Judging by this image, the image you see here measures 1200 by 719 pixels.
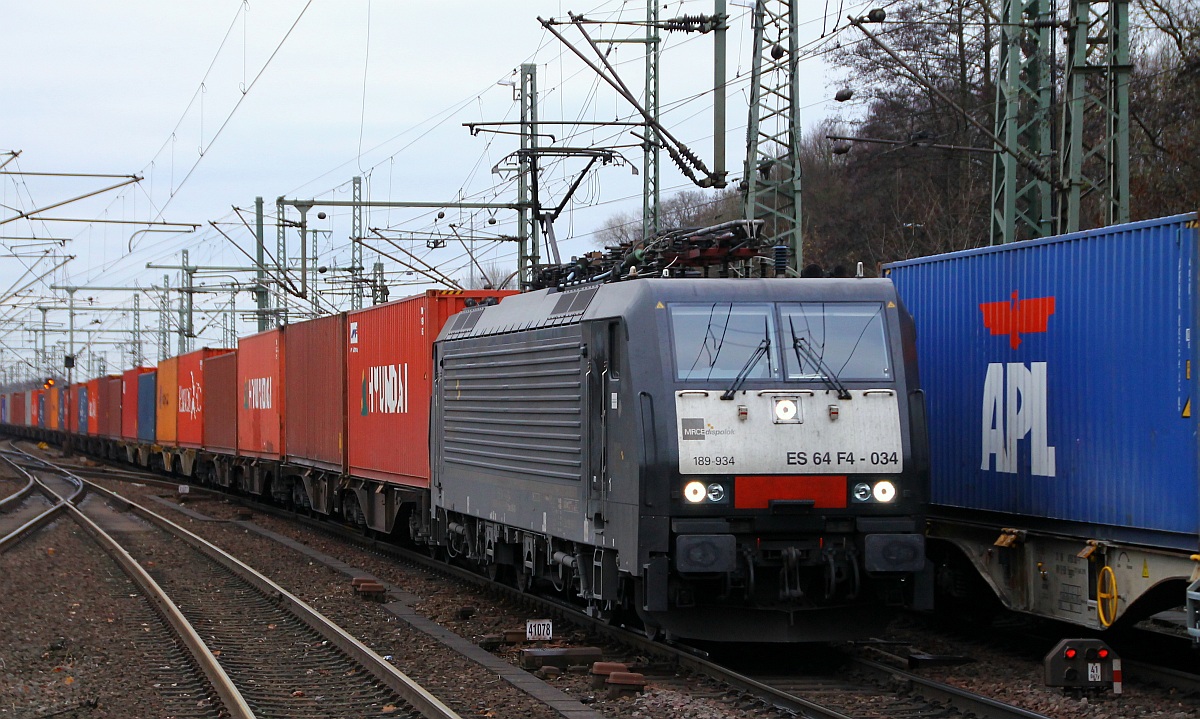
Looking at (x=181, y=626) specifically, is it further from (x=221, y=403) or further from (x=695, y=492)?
(x=221, y=403)

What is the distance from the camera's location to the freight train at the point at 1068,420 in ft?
30.5

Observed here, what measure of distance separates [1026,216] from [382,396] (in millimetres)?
9440

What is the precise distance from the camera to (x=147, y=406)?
1738 inches

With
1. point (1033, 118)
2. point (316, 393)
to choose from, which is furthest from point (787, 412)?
point (316, 393)

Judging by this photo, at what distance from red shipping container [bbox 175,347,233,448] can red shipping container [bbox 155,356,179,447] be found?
21 centimetres

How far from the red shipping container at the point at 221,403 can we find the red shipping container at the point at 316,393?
5392 mm

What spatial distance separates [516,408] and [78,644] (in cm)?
451

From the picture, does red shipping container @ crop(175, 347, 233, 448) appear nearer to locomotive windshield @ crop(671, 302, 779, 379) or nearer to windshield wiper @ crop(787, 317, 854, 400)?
locomotive windshield @ crop(671, 302, 779, 379)

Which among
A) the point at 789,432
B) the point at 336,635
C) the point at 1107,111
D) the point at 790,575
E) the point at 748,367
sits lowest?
the point at 336,635

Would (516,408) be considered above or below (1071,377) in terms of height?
below

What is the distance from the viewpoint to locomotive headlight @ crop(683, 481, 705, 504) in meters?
9.87

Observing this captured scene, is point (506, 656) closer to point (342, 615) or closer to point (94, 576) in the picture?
point (342, 615)

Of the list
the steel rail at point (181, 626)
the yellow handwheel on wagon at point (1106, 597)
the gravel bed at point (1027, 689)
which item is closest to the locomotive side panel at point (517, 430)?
the steel rail at point (181, 626)

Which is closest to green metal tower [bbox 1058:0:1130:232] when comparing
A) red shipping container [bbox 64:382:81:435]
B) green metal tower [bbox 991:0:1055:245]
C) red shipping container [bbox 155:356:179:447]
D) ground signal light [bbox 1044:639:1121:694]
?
green metal tower [bbox 991:0:1055:245]
